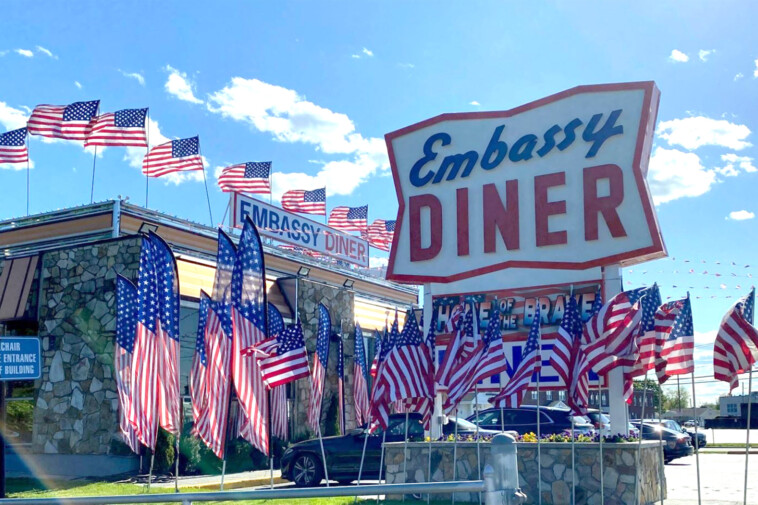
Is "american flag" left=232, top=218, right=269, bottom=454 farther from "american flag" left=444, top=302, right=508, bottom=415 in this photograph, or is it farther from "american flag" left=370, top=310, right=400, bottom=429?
"american flag" left=444, top=302, right=508, bottom=415

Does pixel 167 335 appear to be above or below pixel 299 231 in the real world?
below

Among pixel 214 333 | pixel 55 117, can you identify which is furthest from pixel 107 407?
pixel 55 117

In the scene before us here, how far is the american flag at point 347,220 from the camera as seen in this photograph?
37.1 metres

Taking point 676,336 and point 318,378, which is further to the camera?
point 318,378

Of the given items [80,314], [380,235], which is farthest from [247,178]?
[380,235]

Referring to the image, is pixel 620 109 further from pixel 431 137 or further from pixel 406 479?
pixel 406 479

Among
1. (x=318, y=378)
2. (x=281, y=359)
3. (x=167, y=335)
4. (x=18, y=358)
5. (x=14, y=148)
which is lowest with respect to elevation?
(x=318, y=378)

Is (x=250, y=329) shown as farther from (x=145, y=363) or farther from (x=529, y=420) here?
(x=529, y=420)

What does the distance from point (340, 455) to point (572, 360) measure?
6439 mm

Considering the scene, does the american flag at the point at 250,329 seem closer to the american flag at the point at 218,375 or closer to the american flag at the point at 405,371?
the american flag at the point at 218,375

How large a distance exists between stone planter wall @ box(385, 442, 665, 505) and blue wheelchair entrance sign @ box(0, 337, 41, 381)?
21.9ft

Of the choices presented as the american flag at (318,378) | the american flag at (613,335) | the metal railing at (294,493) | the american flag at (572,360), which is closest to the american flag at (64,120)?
the american flag at (318,378)

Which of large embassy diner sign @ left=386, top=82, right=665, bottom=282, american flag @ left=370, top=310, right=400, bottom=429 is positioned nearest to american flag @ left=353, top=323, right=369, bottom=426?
large embassy diner sign @ left=386, top=82, right=665, bottom=282

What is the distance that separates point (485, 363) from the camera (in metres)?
12.6
